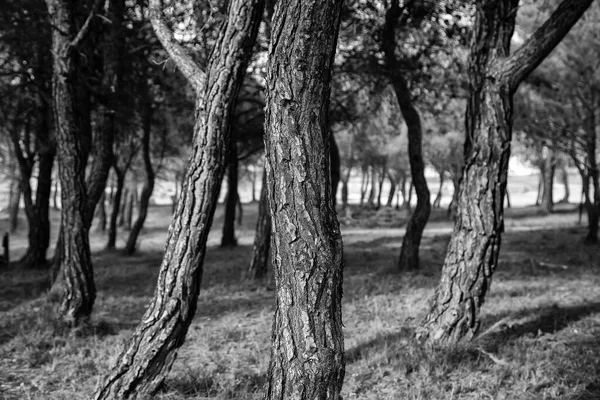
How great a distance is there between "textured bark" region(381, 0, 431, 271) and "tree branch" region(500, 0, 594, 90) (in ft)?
21.7

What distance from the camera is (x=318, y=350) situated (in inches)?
128

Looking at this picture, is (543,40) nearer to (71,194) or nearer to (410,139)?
(71,194)

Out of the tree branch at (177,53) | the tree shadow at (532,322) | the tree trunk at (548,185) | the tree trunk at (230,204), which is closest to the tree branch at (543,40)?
the tree shadow at (532,322)

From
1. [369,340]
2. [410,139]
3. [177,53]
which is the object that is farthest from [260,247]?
[177,53]

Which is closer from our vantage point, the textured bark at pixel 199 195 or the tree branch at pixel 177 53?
the textured bark at pixel 199 195

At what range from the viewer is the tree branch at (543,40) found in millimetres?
6041

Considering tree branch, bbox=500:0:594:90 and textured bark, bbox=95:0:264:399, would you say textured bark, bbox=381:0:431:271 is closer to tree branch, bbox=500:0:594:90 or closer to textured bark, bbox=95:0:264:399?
tree branch, bbox=500:0:594:90

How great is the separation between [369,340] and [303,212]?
3972 mm

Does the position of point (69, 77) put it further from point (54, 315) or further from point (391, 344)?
point (391, 344)

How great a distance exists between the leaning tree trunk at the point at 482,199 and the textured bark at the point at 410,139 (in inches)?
255

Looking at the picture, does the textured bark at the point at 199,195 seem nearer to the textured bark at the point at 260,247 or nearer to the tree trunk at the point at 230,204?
the textured bark at the point at 260,247

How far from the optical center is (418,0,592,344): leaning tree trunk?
20.4 ft

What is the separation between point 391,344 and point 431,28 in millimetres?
9594

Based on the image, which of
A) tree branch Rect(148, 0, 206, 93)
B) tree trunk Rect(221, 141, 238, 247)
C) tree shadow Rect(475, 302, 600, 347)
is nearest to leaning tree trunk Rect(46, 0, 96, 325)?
tree branch Rect(148, 0, 206, 93)
